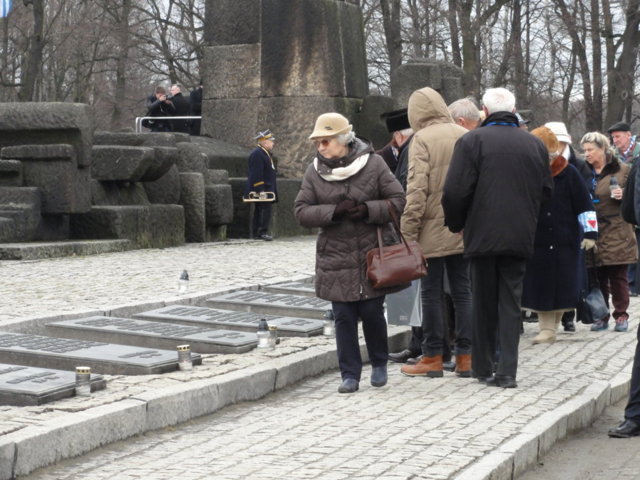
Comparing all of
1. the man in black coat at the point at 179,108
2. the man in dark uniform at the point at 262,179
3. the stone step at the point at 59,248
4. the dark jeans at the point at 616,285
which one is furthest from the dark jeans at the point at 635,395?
the man in black coat at the point at 179,108

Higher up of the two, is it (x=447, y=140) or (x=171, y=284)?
(x=447, y=140)

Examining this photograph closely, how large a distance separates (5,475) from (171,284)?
7.05 meters

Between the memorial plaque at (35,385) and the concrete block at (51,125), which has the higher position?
the concrete block at (51,125)

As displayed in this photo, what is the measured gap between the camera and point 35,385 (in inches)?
261

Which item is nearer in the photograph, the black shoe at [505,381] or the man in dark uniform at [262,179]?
the black shoe at [505,381]

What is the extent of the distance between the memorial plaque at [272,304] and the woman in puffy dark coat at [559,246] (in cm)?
162

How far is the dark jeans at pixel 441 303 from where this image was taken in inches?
339

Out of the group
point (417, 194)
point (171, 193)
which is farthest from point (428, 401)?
point (171, 193)

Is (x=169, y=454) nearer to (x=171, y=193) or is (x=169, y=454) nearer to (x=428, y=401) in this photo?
(x=428, y=401)

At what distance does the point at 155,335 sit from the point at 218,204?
1087cm

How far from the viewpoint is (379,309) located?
8.02 meters

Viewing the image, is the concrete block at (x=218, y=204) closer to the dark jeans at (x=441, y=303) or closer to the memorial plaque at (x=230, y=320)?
the memorial plaque at (x=230, y=320)

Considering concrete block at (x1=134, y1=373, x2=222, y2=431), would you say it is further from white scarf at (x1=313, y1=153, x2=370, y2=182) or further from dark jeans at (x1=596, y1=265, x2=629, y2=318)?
dark jeans at (x1=596, y1=265, x2=629, y2=318)

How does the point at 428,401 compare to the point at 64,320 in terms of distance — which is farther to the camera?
the point at 64,320
